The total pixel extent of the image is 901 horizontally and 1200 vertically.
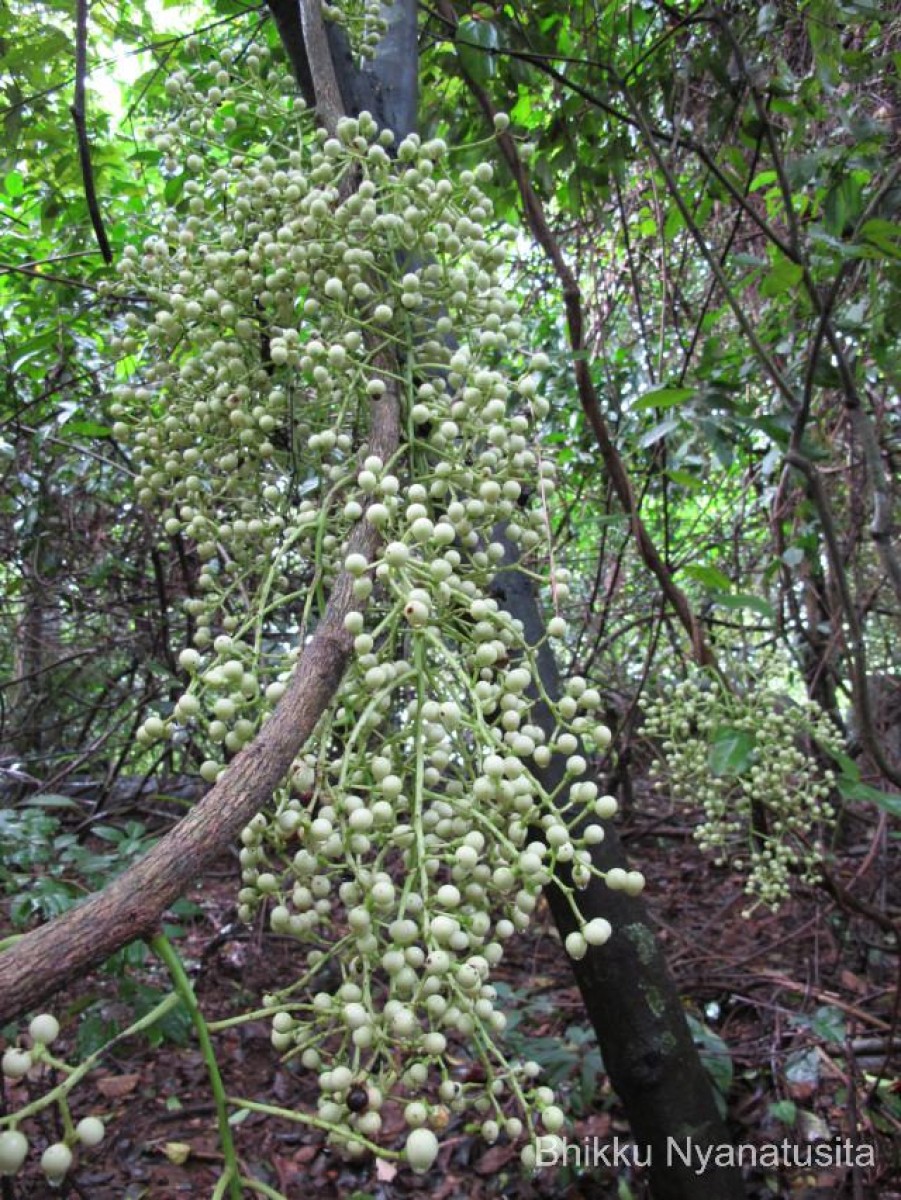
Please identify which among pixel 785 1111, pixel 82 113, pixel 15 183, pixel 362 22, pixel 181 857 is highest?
pixel 15 183

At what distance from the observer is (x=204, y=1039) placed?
0.43m

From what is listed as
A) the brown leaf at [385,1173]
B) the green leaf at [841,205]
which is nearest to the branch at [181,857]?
the green leaf at [841,205]

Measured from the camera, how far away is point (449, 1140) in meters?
1.55

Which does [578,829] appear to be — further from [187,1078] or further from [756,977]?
[187,1078]

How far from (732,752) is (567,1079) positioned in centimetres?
71

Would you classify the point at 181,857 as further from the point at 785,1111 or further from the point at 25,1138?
the point at 785,1111

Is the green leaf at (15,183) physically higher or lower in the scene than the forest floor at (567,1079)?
higher

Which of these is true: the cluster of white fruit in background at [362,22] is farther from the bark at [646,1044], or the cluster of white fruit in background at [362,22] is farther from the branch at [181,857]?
the branch at [181,857]

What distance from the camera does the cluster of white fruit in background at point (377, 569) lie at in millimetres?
497

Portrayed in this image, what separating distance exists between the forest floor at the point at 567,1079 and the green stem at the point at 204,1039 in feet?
2.24

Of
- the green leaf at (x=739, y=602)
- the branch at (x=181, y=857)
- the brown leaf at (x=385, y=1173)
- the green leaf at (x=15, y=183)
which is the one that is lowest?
the brown leaf at (x=385, y=1173)

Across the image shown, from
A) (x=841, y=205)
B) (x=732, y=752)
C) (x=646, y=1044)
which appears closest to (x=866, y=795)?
(x=732, y=752)

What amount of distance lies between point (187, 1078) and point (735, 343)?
83.5 inches

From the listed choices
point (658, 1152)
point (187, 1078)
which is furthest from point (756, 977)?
point (187, 1078)
